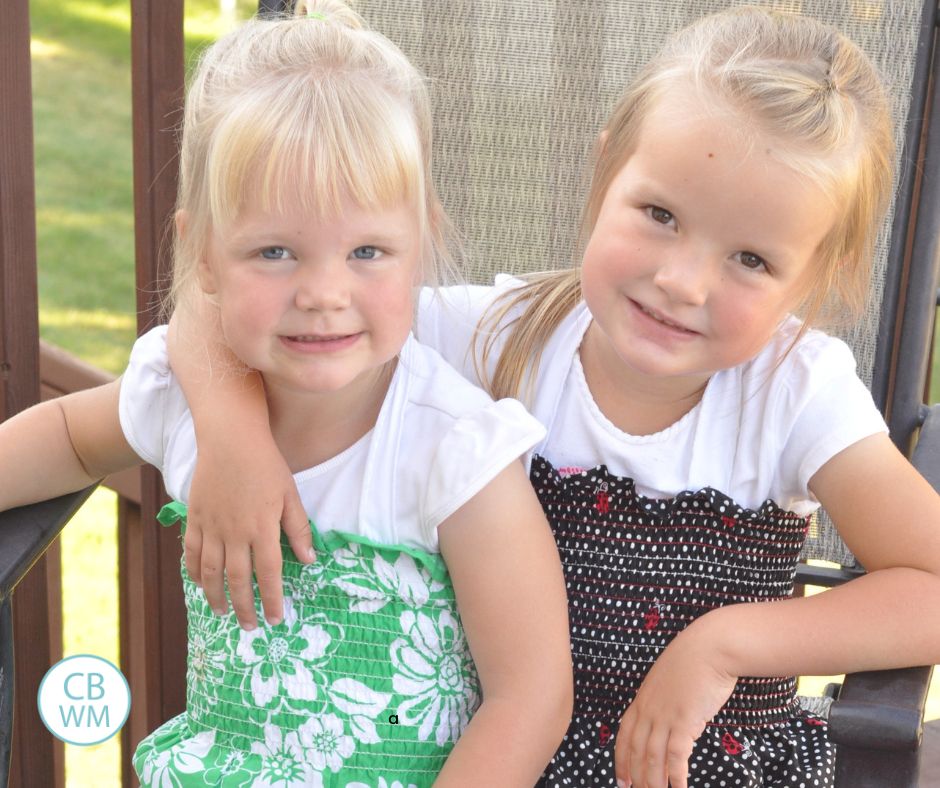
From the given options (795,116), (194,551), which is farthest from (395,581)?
(795,116)

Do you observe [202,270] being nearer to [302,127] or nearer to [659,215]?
[302,127]

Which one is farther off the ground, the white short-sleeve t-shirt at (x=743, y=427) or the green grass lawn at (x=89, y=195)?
the white short-sleeve t-shirt at (x=743, y=427)

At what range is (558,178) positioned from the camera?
1.52 meters

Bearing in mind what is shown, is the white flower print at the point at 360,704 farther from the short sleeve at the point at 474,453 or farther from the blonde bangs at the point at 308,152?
the blonde bangs at the point at 308,152

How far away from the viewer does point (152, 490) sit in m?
1.77

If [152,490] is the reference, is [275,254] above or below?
above

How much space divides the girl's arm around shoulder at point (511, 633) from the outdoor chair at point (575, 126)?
1.58 feet

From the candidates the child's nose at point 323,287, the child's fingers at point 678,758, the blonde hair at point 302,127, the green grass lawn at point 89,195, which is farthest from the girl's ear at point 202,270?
the green grass lawn at point 89,195

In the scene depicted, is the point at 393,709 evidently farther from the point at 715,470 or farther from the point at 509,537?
the point at 715,470

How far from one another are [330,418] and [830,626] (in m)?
0.50

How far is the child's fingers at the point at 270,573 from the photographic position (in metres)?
1.14

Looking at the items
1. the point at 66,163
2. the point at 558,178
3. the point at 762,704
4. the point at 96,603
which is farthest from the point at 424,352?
the point at 66,163

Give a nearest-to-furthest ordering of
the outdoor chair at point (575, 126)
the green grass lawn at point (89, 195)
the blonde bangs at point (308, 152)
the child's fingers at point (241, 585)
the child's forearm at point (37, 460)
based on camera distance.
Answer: the blonde bangs at point (308, 152) < the child's fingers at point (241, 585) < the child's forearm at point (37, 460) < the outdoor chair at point (575, 126) < the green grass lawn at point (89, 195)

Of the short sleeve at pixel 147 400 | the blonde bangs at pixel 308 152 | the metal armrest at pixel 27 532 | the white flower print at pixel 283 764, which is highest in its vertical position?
the blonde bangs at pixel 308 152
